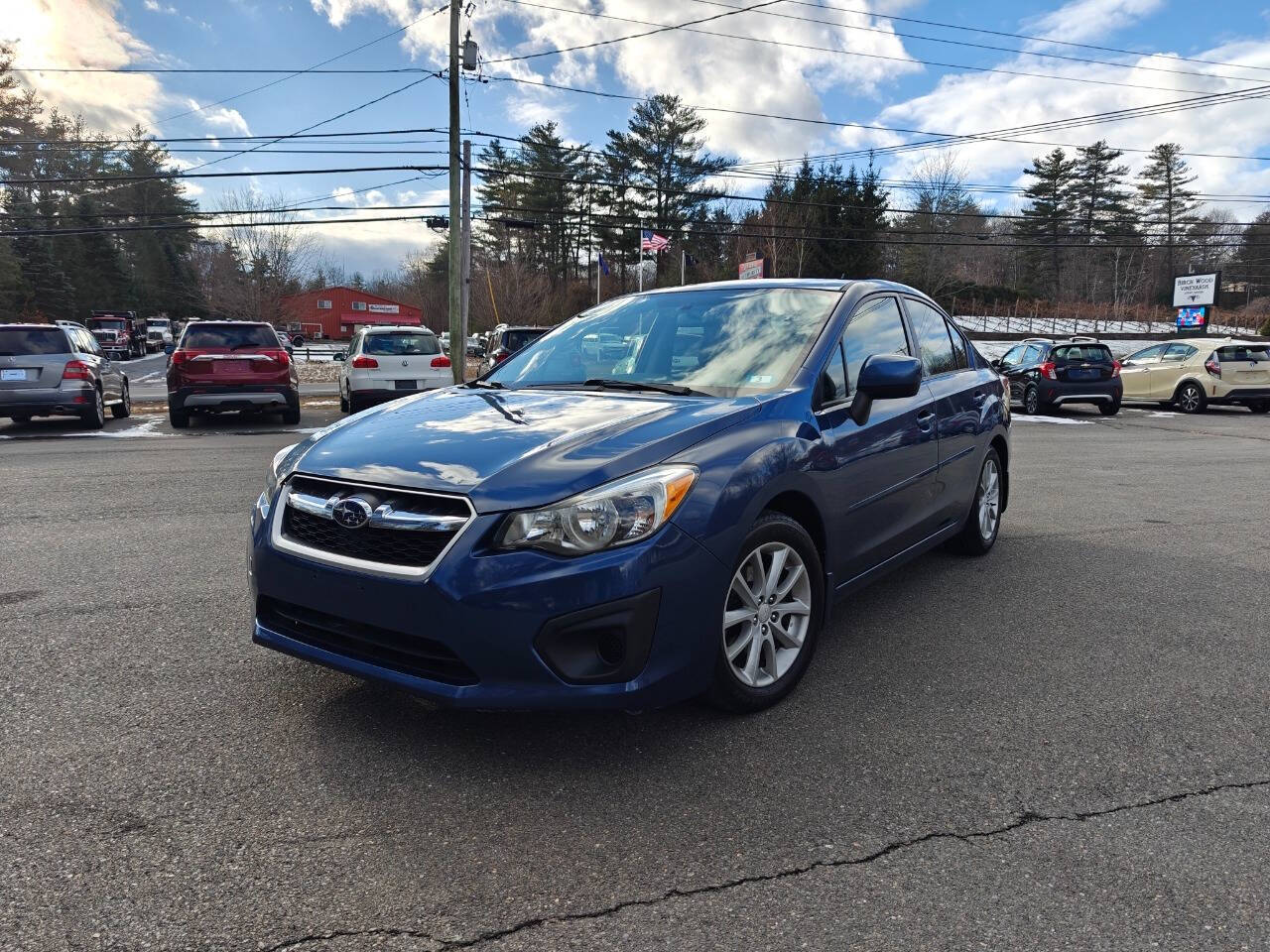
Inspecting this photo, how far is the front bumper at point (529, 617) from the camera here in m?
2.43

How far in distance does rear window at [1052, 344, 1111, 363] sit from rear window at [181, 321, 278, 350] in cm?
1564

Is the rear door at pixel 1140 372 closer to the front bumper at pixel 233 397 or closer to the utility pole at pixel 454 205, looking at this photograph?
the utility pole at pixel 454 205

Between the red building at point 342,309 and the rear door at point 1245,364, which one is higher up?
the red building at point 342,309

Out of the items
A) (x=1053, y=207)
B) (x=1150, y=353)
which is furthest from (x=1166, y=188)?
(x=1150, y=353)

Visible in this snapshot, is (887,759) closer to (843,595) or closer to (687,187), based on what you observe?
(843,595)

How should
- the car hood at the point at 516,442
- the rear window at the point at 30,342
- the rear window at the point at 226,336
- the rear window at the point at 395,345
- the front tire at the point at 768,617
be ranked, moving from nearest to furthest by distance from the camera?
the car hood at the point at 516,442 → the front tire at the point at 768,617 → the rear window at the point at 30,342 → the rear window at the point at 226,336 → the rear window at the point at 395,345

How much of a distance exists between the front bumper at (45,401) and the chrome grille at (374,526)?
39.2ft

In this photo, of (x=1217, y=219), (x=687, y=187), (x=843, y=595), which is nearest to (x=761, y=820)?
(x=843, y=595)

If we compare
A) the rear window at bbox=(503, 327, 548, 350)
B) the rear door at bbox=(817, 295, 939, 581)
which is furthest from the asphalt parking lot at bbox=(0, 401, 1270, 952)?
the rear window at bbox=(503, 327, 548, 350)

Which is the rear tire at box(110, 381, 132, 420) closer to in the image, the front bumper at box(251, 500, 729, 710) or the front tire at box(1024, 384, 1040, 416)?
the front bumper at box(251, 500, 729, 710)

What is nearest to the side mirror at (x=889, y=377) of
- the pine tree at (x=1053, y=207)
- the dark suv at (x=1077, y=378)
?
the dark suv at (x=1077, y=378)

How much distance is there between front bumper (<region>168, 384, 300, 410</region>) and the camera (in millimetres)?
12703

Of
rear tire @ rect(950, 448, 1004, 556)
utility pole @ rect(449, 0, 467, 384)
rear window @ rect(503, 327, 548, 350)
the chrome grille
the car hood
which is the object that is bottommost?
rear tire @ rect(950, 448, 1004, 556)

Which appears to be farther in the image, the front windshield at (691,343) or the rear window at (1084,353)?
the rear window at (1084,353)
